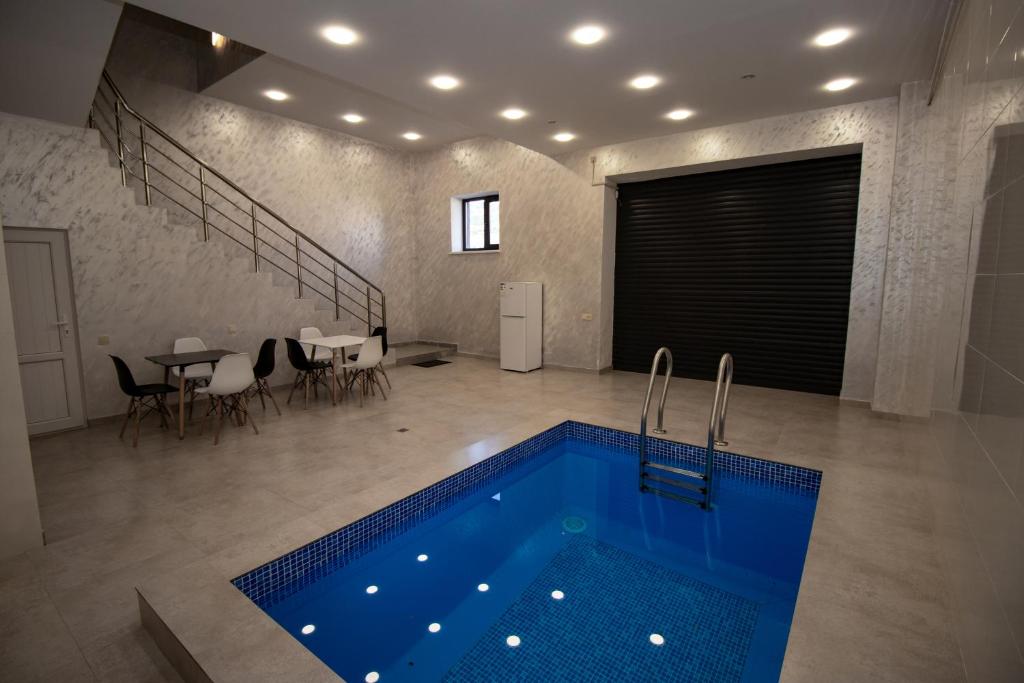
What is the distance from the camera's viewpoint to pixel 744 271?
653 cm

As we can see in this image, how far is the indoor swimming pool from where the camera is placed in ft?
7.64

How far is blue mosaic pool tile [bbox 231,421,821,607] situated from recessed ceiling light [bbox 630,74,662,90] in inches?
133

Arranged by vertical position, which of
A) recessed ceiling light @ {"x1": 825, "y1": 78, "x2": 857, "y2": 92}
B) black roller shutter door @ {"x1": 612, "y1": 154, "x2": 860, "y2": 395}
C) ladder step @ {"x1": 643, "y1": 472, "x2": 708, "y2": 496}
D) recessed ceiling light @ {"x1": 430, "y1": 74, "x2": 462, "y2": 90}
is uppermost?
recessed ceiling light @ {"x1": 825, "y1": 78, "x2": 857, "y2": 92}

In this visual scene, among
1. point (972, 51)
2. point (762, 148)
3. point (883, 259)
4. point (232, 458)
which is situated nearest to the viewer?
point (972, 51)

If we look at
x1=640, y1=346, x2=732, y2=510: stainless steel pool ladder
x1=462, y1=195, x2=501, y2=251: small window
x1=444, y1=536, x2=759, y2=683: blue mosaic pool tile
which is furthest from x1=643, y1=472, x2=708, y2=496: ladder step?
x1=462, y1=195, x2=501, y2=251: small window

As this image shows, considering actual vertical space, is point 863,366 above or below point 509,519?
above

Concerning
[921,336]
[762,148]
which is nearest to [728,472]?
[921,336]

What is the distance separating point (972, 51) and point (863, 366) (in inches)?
149

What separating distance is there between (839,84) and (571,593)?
5.27 metres

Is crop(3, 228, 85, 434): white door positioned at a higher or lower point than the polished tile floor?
higher

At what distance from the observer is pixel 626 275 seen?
24.8 feet

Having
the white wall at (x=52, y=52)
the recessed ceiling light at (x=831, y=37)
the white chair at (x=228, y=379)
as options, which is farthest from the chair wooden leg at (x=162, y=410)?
the recessed ceiling light at (x=831, y=37)

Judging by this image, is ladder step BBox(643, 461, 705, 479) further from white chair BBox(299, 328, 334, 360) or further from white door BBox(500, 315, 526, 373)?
white chair BBox(299, 328, 334, 360)

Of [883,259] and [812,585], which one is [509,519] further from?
[883,259]
